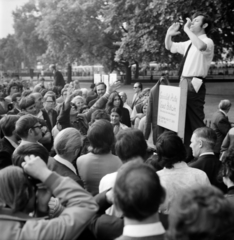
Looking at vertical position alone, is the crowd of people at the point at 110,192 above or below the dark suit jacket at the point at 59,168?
above

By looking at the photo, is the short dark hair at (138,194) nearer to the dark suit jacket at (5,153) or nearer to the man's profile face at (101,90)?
the dark suit jacket at (5,153)

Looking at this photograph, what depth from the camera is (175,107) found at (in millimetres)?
5094

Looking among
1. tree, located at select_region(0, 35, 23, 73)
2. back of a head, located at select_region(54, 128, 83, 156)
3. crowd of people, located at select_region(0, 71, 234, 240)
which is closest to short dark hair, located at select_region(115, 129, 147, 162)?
crowd of people, located at select_region(0, 71, 234, 240)

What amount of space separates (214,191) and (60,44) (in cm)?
3160

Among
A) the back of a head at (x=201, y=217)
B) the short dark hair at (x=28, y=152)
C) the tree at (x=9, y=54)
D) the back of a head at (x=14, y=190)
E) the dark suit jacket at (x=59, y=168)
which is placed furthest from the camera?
the tree at (x=9, y=54)

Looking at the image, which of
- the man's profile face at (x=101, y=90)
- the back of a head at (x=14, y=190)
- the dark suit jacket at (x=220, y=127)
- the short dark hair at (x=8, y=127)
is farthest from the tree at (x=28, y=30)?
the back of a head at (x=14, y=190)

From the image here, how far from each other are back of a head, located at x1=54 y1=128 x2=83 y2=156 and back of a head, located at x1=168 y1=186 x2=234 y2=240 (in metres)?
2.01

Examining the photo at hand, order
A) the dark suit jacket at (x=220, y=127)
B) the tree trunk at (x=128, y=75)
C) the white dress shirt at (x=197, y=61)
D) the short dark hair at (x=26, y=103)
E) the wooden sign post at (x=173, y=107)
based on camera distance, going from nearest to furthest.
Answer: the wooden sign post at (x=173, y=107), the white dress shirt at (x=197, y=61), the short dark hair at (x=26, y=103), the dark suit jacket at (x=220, y=127), the tree trunk at (x=128, y=75)

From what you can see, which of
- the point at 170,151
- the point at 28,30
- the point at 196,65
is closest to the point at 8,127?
the point at 170,151

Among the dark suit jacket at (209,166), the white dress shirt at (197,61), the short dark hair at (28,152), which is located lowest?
the dark suit jacket at (209,166)

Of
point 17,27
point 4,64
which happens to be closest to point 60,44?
point 17,27

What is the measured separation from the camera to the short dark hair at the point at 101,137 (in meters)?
3.67

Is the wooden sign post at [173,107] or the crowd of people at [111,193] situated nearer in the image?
the crowd of people at [111,193]

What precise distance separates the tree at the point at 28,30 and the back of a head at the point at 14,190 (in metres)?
43.8
